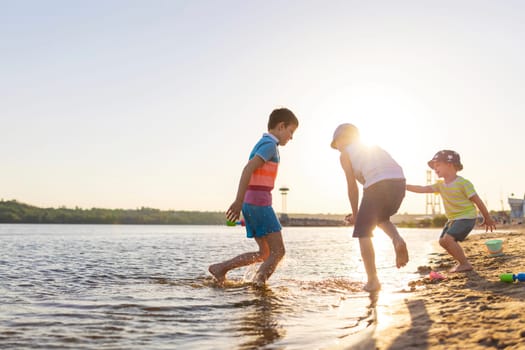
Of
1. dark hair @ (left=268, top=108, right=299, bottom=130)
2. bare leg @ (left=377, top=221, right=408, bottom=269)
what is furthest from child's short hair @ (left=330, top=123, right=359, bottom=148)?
bare leg @ (left=377, top=221, right=408, bottom=269)

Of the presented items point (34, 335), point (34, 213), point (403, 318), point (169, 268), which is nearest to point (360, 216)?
point (403, 318)

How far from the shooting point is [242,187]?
18.3 feet

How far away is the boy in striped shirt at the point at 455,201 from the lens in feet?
21.2

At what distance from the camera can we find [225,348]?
2934 millimetres

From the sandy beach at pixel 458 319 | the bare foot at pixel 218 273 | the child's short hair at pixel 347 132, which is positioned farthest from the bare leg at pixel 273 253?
the sandy beach at pixel 458 319

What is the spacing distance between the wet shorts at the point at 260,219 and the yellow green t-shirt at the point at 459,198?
2536mm

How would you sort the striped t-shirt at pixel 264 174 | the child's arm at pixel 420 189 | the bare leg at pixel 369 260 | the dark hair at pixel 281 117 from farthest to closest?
the child's arm at pixel 420 189 < the dark hair at pixel 281 117 < the striped t-shirt at pixel 264 174 < the bare leg at pixel 369 260

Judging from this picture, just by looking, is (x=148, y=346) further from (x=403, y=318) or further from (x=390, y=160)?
(x=390, y=160)

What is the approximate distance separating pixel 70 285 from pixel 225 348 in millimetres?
3718

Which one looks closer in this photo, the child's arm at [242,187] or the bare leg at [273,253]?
the child's arm at [242,187]

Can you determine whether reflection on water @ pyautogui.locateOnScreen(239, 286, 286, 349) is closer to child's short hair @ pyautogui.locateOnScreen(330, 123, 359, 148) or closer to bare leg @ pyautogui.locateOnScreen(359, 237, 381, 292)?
bare leg @ pyautogui.locateOnScreen(359, 237, 381, 292)

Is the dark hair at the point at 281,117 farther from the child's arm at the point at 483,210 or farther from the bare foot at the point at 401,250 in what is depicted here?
the child's arm at the point at 483,210

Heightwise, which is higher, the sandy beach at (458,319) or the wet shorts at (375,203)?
the wet shorts at (375,203)

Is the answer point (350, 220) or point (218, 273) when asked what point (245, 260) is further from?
point (350, 220)
